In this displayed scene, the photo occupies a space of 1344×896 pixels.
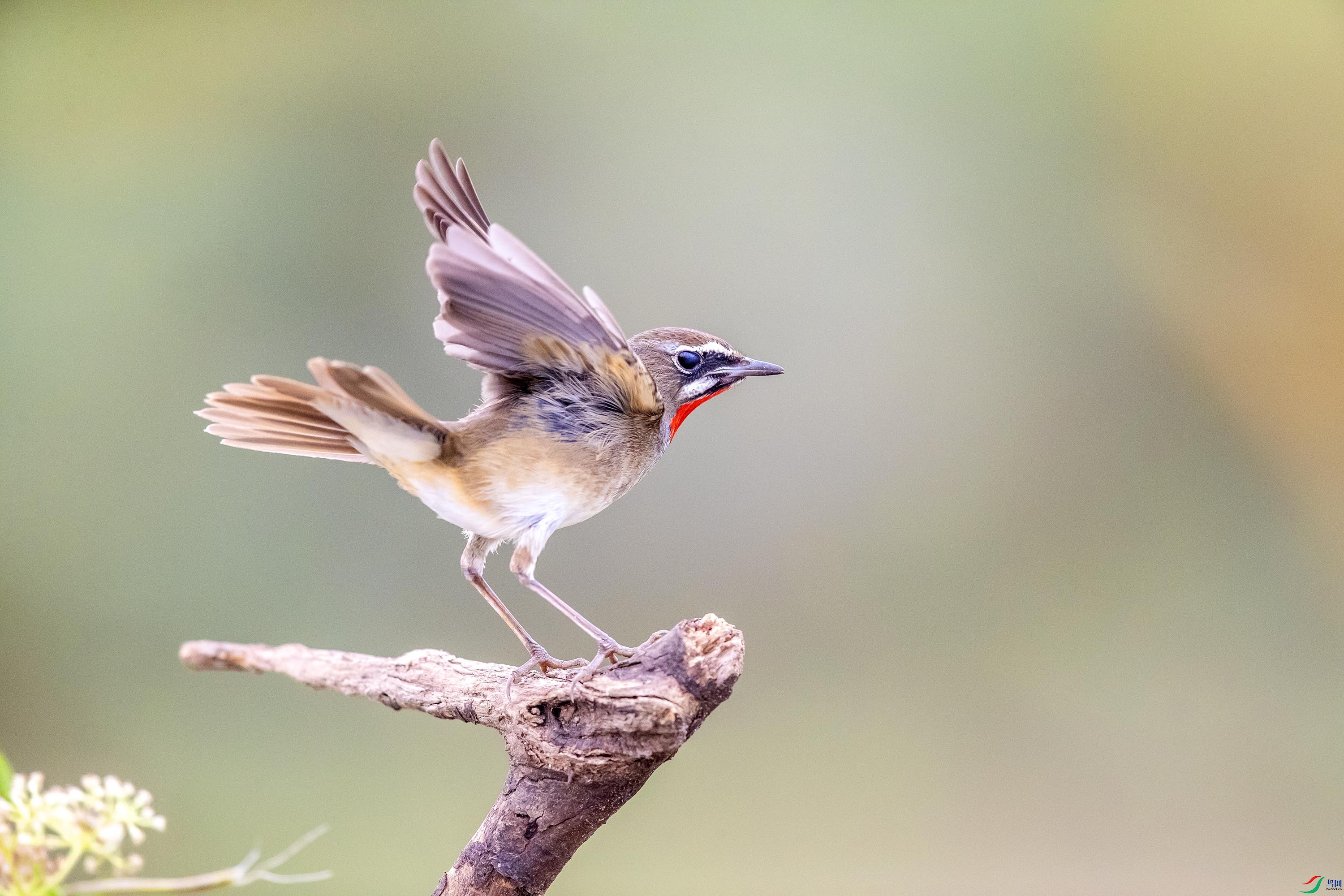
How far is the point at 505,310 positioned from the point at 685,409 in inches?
20.2

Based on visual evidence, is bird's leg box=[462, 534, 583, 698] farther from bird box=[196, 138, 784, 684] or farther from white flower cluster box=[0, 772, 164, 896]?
white flower cluster box=[0, 772, 164, 896]

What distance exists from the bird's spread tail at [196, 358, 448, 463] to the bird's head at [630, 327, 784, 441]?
1.46 ft

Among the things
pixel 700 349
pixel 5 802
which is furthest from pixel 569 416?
pixel 5 802

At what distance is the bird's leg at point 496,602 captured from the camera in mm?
1845

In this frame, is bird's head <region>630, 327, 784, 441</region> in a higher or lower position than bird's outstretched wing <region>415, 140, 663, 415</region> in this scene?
higher

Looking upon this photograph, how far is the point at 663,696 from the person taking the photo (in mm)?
1489

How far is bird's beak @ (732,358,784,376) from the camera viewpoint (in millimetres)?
1996

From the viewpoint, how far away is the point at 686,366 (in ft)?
6.50

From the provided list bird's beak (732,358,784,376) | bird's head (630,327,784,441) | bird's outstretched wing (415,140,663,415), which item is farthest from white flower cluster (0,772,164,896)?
bird's beak (732,358,784,376)

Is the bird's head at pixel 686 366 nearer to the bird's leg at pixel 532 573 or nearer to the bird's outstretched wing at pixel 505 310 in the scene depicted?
the bird's outstretched wing at pixel 505 310

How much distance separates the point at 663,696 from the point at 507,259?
0.71m

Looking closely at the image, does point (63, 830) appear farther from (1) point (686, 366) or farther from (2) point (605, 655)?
(1) point (686, 366)

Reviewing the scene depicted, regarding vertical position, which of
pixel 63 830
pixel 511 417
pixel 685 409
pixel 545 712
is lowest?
pixel 63 830

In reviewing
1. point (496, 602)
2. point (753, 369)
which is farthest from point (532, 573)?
point (753, 369)
